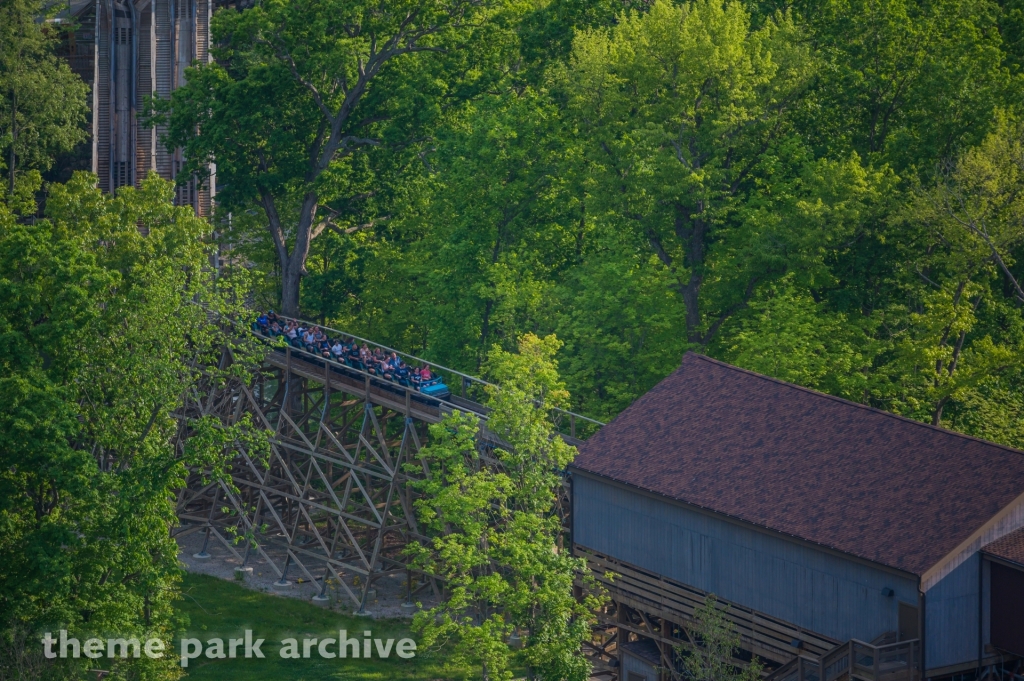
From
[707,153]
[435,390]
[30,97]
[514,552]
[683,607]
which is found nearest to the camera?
[514,552]

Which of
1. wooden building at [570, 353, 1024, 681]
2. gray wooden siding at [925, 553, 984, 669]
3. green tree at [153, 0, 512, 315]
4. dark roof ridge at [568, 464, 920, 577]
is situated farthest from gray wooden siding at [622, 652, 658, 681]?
green tree at [153, 0, 512, 315]

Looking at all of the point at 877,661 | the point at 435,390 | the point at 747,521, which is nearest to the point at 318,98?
the point at 435,390

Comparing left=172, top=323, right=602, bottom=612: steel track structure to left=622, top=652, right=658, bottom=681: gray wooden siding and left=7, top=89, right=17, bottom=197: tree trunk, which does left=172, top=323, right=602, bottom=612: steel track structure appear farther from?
left=7, top=89, right=17, bottom=197: tree trunk

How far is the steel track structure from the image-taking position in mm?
48094

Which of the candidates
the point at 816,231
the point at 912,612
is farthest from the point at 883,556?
the point at 816,231

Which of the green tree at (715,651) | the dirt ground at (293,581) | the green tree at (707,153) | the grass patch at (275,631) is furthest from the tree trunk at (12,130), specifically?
the green tree at (715,651)

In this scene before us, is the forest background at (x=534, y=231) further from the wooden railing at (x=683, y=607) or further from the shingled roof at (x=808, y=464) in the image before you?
Answer: the wooden railing at (x=683, y=607)

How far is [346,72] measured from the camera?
59188 millimetres

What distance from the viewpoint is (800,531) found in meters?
36.9

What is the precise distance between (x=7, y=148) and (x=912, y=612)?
5183 centimetres

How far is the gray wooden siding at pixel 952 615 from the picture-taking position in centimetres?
3500

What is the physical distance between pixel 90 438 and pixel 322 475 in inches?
438

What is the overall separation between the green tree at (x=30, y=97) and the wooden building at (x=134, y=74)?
14.6ft

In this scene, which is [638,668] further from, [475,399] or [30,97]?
[30,97]
